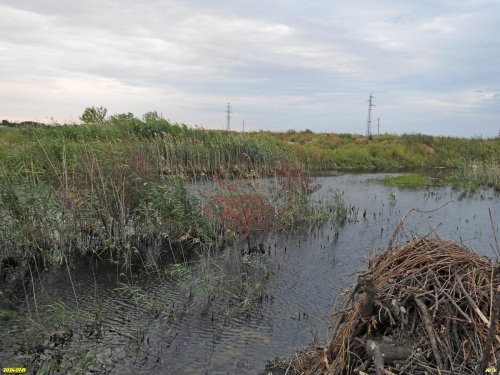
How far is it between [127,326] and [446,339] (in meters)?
5.06

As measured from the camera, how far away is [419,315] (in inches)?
148

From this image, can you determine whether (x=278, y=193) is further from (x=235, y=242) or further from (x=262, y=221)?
(x=235, y=242)

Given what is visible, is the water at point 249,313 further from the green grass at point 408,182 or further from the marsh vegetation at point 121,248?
the green grass at point 408,182

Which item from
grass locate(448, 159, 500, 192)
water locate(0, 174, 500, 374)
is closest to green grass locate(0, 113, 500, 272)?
water locate(0, 174, 500, 374)

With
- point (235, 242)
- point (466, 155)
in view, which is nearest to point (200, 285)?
point (235, 242)

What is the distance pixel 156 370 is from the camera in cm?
592

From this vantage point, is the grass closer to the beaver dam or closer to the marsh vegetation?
the marsh vegetation

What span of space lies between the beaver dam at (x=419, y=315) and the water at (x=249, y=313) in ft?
2.21

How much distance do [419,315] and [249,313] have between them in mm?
4403

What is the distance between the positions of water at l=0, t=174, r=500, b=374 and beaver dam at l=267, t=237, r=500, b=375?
67 centimetres

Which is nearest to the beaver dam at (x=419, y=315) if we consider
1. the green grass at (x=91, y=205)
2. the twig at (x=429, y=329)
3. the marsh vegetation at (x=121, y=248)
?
the twig at (x=429, y=329)

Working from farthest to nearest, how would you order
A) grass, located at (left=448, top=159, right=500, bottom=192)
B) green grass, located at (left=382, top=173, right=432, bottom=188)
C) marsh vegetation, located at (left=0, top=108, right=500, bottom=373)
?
green grass, located at (left=382, top=173, right=432, bottom=188) → grass, located at (left=448, top=159, right=500, bottom=192) → marsh vegetation, located at (left=0, top=108, right=500, bottom=373)

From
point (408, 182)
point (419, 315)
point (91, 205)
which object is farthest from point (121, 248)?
point (408, 182)

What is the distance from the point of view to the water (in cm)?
624
